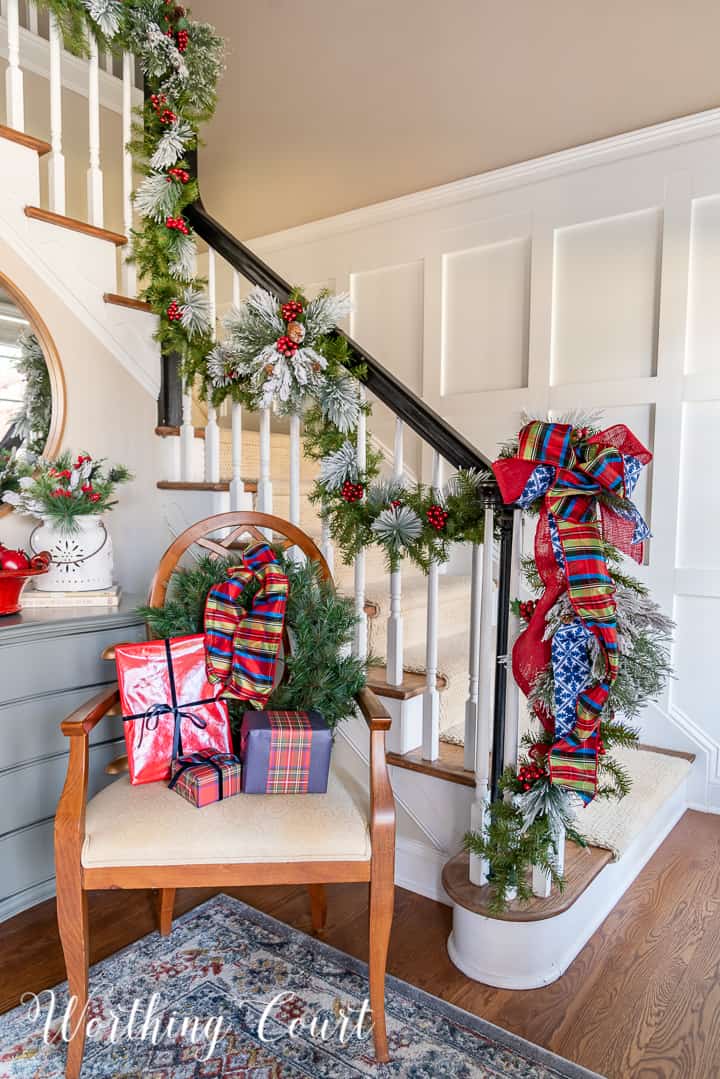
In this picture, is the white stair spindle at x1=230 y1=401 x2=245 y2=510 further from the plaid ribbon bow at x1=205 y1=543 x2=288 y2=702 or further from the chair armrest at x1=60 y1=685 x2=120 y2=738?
the chair armrest at x1=60 y1=685 x2=120 y2=738

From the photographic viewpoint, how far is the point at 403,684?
209 centimetres

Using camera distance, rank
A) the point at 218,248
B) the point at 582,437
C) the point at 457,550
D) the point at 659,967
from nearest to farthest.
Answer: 1. the point at 582,437
2. the point at 659,967
3. the point at 218,248
4. the point at 457,550

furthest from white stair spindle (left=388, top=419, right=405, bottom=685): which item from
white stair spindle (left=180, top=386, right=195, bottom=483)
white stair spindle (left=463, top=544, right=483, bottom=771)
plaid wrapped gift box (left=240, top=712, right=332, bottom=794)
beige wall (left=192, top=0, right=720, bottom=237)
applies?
beige wall (left=192, top=0, right=720, bottom=237)

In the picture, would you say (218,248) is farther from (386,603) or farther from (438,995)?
(438,995)

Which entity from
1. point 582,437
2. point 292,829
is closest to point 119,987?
point 292,829

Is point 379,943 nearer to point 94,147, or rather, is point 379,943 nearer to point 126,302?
point 126,302

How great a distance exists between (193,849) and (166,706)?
1.25 feet

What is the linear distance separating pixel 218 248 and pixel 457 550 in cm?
168

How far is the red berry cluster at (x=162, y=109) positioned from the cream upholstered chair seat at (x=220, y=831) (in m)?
2.15

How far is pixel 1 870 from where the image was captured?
5.95 feet

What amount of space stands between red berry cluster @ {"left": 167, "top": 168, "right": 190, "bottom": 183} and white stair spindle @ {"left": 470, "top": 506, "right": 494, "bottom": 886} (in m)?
1.62

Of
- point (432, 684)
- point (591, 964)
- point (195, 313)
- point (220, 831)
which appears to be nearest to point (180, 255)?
point (195, 313)

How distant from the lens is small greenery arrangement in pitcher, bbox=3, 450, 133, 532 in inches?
78.5

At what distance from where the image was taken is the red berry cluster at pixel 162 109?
237 cm
